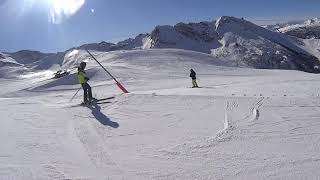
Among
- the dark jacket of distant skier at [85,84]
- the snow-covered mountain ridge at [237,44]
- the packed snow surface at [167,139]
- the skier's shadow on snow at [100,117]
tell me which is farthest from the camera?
the snow-covered mountain ridge at [237,44]

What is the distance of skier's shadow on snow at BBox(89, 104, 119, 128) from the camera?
13.3m

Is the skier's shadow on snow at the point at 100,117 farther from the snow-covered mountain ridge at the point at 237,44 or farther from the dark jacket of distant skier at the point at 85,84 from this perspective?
the snow-covered mountain ridge at the point at 237,44

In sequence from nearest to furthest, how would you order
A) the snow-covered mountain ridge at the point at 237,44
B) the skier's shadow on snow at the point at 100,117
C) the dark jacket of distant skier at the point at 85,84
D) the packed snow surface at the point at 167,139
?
the packed snow surface at the point at 167,139, the skier's shadow on snow at the point at 100,117, the dark jacket of distant skier at the point at 85,84, the snow-covered mountain ridge at the point at 237,44

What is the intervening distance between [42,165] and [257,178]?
453 cm

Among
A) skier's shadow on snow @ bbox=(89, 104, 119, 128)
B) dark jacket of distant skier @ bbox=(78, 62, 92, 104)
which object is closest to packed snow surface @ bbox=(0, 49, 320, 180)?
skier's shadow on snow @ bbox=(89, 104, 119, 128)

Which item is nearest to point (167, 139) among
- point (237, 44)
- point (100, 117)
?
point (100, 117)

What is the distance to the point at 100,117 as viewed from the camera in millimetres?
14680

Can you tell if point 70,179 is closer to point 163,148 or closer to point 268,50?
point 163,148

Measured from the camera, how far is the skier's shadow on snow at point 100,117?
43.5 feet

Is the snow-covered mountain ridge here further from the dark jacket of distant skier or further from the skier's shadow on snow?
the skier's shadow on snow

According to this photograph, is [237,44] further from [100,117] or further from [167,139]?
[167,139]

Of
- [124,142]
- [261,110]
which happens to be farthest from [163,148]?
[261,110]

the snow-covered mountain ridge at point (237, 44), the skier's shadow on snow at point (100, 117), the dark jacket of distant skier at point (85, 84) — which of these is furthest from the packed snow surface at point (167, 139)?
the snow-covered mountain ridge at point (237, 44)

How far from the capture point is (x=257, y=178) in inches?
309
